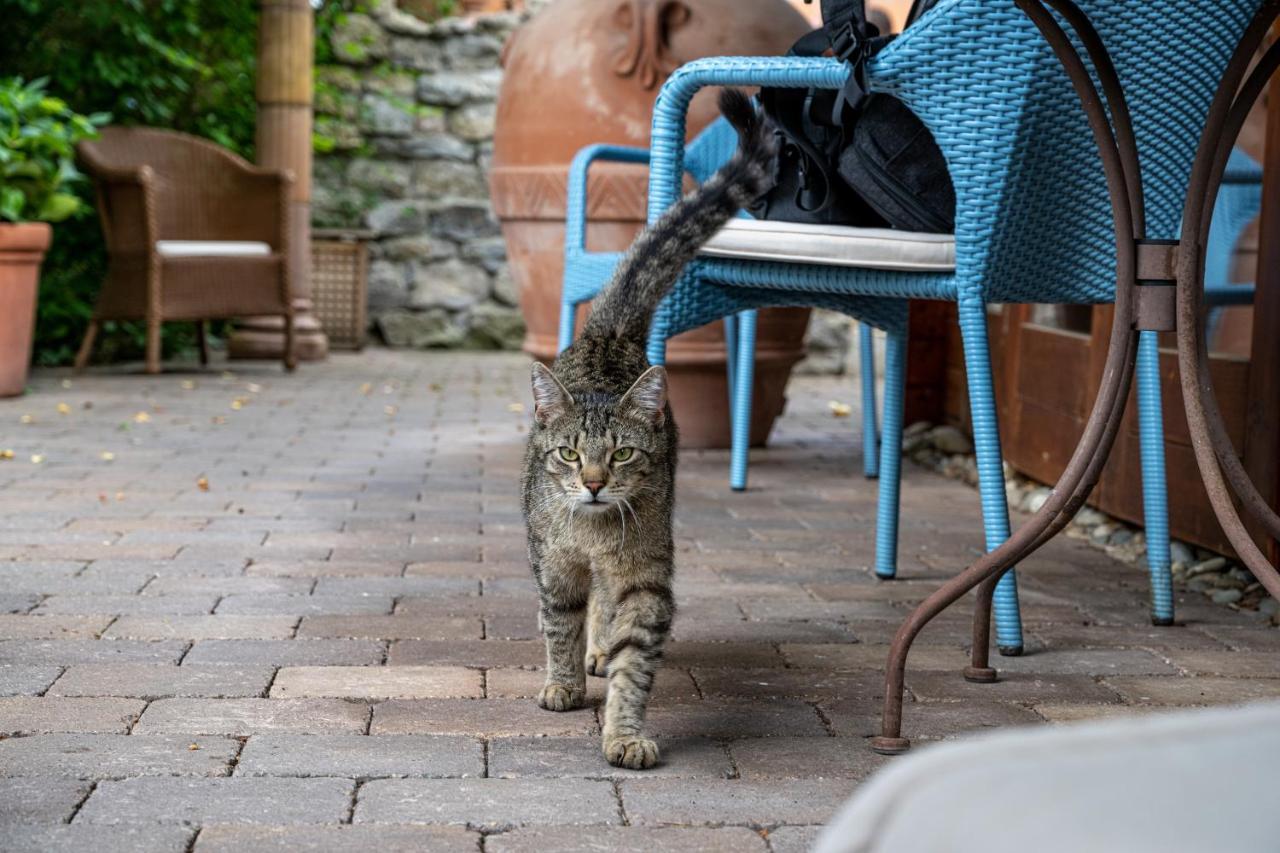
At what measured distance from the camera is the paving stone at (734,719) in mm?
2152

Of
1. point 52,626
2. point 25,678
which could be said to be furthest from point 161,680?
point 52,626

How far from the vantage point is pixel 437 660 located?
8.23 feet

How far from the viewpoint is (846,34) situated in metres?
2.50

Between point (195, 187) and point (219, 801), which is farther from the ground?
point (195, 187)

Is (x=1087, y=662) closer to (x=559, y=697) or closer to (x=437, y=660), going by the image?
(x=559, y=697)

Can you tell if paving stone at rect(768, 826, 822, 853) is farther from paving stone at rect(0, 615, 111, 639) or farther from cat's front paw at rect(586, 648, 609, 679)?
paving stone at rect(0, 615, 111, 639)

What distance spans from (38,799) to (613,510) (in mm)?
877

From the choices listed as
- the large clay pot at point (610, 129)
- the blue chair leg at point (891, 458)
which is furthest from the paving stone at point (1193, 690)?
the large clay pot at point (610, 129)

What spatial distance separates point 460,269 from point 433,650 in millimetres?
6851

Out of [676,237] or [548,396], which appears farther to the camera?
[676,237]


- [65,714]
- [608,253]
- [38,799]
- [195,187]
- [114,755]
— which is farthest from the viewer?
[195,187]

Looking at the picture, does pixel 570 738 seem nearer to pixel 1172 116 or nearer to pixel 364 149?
pixel 1172 116

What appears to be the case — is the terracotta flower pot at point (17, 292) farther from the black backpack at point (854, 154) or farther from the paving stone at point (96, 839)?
the paving stone at point (96, 839)

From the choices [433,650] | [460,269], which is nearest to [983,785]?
[433,650]
